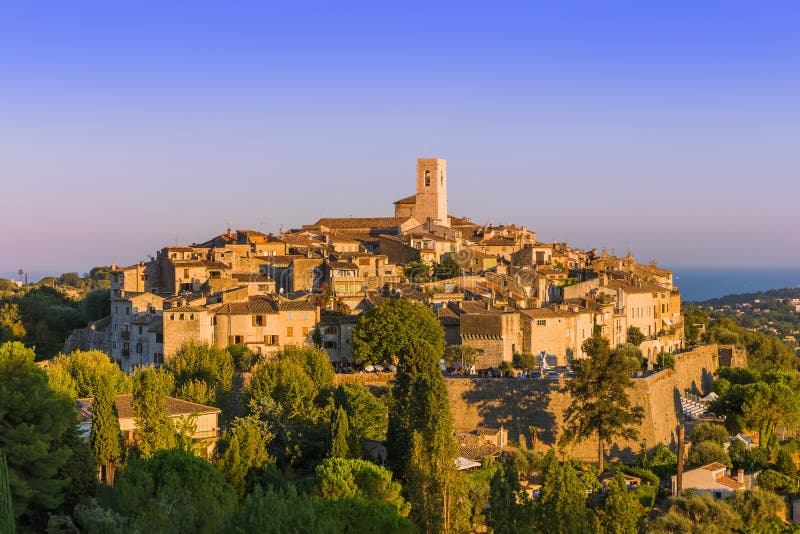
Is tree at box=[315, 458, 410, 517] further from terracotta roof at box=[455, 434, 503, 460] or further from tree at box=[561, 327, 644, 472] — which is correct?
tree at box=[561, 327, 644, 472]

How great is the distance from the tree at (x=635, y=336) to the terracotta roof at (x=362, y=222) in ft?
81.3

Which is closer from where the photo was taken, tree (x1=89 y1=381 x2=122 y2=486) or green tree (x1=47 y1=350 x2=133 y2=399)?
tree (x1=89 y1=381 x2=122 y2=486)

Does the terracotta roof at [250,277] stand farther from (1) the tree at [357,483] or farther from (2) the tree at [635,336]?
(1) the tree at [357,483]

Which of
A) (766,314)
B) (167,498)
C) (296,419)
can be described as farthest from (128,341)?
(766,314)

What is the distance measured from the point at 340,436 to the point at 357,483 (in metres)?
2.87

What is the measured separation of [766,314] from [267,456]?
14320 cm

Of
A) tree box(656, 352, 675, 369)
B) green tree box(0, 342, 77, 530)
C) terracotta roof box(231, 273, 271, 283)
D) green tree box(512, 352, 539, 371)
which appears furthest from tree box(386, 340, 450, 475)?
terracotta roof box(231, 273, 271, 283)

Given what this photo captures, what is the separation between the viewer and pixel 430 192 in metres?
84.1

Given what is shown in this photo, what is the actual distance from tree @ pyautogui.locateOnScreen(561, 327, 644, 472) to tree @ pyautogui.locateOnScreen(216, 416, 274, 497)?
1183cm

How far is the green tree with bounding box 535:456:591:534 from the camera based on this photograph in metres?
26.6

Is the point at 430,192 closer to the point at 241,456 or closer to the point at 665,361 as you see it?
the point at 665,361

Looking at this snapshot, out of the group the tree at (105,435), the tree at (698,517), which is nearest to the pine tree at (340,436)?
the tree at (105,435)

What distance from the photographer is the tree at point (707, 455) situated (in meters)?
39.2

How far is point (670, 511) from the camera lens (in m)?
32.8
